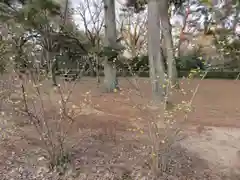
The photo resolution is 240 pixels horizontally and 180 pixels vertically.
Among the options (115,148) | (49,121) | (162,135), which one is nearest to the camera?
(162,135)

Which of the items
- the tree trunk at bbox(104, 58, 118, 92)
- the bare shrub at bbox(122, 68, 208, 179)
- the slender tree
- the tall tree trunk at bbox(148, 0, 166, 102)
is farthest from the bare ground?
the tree trunk at bbox(104, 58, 118, 92)

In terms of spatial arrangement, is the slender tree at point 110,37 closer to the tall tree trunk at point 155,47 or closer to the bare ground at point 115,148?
the tall tree trunk at point 155,47

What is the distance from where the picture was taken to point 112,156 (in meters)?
4.06

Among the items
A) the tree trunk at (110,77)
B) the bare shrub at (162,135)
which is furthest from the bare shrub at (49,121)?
the tree trunk at (110,77)

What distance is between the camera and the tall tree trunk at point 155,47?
6.53 meters

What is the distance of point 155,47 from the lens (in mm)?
Answer: 6727

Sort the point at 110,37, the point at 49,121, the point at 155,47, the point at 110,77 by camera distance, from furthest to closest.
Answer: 1. the point at 110,77
2. the point at 110,37
3. the point at 155,47
4. the point at 49,121

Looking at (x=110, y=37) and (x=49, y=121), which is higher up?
(x=110, y=37)

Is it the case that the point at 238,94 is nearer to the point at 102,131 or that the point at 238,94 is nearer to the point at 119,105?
the point at 119,105

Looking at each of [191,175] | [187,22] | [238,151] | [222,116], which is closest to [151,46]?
[222,116]

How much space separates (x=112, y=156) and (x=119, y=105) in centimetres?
329

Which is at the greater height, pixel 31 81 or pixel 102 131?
pixel 31 81

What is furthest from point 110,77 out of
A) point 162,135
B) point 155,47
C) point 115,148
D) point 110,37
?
point 162,135

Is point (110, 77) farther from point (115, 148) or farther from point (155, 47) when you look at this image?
point (115, 148)
